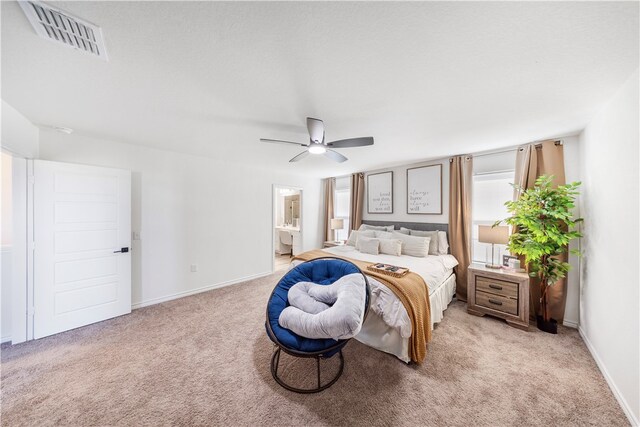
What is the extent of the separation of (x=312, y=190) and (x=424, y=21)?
→ 4.65m

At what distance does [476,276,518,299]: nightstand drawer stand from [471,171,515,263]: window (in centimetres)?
69

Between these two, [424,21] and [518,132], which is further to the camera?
[518,132]

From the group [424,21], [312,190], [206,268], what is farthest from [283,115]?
[312,190]

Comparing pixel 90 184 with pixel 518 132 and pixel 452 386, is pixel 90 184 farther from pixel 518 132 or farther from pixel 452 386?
pixel 518 132

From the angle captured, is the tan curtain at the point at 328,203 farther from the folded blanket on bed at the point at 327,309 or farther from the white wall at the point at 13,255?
the white wall at the point at 13,255

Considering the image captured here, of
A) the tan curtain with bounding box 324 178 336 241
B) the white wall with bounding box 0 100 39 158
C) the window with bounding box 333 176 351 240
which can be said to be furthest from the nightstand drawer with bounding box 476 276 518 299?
the white wall with bounding box 0 100 39 158

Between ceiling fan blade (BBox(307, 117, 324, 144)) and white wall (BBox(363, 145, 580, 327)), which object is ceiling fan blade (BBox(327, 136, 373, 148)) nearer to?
ceiling fan blade (BBox(307, 117, 324, 144))

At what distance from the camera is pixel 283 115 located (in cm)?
212

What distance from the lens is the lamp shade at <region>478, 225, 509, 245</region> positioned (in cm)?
274

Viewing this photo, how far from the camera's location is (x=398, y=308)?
6.72 ft

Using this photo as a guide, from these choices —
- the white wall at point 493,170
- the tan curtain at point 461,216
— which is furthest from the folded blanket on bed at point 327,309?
the white wall at point 493,170

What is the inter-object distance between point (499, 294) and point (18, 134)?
5.62 m

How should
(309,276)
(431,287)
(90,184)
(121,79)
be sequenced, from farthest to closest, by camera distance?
(90,184), (431,287), (309,276), (121,79)

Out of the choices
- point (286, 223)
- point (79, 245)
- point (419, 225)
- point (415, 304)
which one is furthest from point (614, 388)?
point (286, 223)
